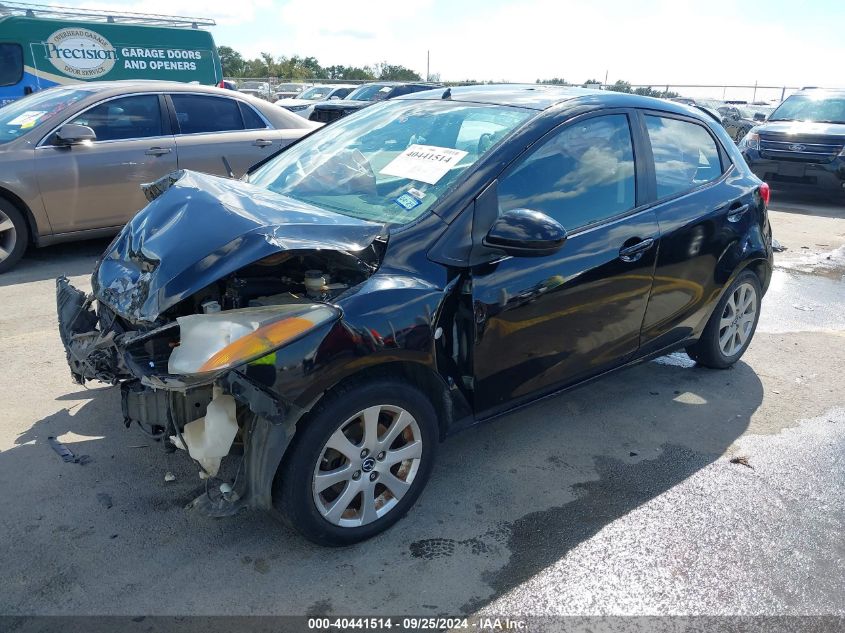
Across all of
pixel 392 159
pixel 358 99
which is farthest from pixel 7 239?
pixel 358 99

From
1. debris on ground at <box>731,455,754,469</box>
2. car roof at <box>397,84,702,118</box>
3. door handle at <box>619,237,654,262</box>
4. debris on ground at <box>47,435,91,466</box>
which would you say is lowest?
debris on ground at <box>731,455,754,469</box>

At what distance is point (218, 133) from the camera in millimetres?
7121

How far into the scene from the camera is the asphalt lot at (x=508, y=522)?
2553 mm

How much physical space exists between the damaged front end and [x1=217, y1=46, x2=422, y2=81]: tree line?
4851 centimetres

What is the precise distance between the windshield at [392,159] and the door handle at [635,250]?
2.76ft

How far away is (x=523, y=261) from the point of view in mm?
3025

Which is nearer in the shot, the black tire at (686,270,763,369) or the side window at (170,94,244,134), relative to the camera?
the black tire at (686,270,763,369)

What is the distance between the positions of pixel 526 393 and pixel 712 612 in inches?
46.2

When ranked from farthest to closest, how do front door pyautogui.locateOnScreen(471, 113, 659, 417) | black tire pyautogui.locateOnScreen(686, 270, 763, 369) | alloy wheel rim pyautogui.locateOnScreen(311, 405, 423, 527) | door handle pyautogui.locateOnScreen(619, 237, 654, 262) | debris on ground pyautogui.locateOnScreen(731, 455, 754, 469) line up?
1. black tire pyautogui.locateOnScreen(686, 270, 763, 369)
2. debris on ground pyautogui.locateOnScreen(731, 455, 754, 469)
3. door handle pyautogui.locateOnScreen(619, 237, 654, 262)
4. front door pyautogui.locateOnScreen(471, 113, 659, 417)
5. alloy wheel rim pyautogui.locateOnScreen(311, 405, 423, 527)

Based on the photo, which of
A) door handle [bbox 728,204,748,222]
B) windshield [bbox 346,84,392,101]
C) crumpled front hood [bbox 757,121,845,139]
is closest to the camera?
door handle [bbox 728,204,748,222]

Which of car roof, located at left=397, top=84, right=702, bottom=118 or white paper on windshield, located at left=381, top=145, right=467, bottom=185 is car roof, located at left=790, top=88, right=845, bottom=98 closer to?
car roof, located at left=397, top=84, right=702, bottom=118

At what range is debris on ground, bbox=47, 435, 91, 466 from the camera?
3.26 meters

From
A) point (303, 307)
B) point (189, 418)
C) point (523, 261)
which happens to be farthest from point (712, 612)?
point (189, 418)

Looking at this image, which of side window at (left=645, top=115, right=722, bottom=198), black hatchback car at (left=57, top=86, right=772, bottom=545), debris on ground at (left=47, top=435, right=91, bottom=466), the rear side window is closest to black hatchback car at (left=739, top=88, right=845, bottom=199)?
side window at (left=645, top=115, right=722, bottom=198)
